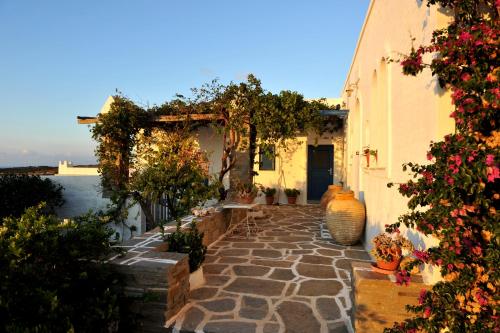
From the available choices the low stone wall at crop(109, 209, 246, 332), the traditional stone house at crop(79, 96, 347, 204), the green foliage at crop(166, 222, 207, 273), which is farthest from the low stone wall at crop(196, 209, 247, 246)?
the traditional stone house at crop(79, 96, 347, 204)

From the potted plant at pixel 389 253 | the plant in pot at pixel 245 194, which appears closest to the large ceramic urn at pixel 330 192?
the plant in pot at pixel 245 194

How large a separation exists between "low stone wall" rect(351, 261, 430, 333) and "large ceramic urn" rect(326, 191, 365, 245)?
11.8ft

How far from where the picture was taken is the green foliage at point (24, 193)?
33.4 ft

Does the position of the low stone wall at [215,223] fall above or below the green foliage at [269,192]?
below

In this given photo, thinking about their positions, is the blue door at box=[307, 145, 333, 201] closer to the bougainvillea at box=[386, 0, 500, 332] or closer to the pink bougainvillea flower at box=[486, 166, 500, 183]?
the bougainvillea at box=[386, 0, 500, 332]

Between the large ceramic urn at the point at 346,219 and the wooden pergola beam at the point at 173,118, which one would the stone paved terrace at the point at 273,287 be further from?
the wooden pergola beam at the point at 173,118

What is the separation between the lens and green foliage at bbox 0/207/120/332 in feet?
8.47

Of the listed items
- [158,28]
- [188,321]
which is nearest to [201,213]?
[188,321]

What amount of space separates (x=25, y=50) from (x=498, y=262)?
11.1 metres

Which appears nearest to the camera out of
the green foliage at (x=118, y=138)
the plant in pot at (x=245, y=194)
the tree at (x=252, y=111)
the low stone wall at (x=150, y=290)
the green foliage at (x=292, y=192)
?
the low stone wall at (x=150, y=290)

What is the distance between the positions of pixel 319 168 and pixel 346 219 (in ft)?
24.3

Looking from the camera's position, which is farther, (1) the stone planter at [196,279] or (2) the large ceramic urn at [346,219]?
(2) the large ceramic urn at [346,219]

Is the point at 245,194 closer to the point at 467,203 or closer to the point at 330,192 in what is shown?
the point at 330,192

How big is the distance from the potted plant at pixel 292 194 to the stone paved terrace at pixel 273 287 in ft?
17.8
